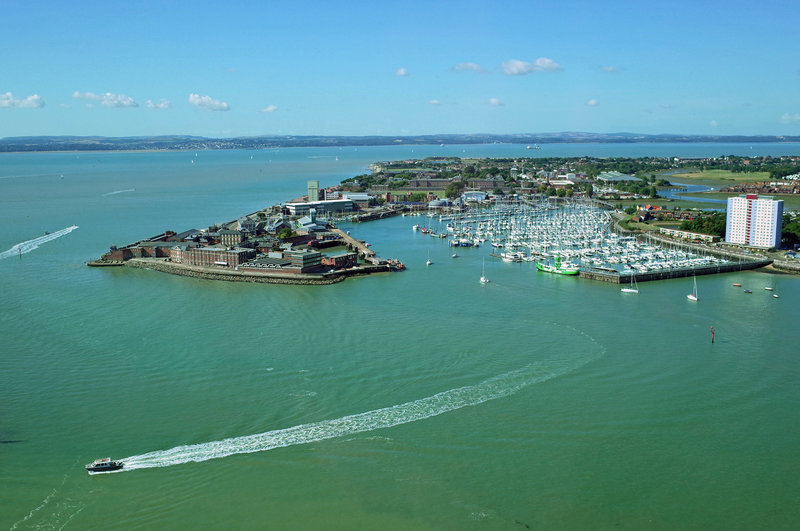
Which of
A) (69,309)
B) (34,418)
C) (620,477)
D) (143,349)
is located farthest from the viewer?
(69,309)

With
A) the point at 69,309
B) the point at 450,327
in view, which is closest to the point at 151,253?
the point at 69,309

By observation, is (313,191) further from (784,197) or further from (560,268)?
(784,197)

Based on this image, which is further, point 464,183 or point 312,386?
point 464,183

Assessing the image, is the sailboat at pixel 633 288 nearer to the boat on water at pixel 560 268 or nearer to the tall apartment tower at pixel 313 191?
the boat on water at pixel 560 268

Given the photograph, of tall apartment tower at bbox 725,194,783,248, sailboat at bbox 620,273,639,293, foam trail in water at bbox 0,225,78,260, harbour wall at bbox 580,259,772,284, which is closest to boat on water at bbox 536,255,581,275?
harbour wall at bbox 580,259,772,284

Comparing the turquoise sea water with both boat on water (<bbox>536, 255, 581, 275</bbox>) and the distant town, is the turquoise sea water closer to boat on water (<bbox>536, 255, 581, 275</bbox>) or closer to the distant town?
boat on water (<bbox>536, 255, 581, 275</bbox>)

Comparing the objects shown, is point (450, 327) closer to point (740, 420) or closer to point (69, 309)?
point (740, 420)

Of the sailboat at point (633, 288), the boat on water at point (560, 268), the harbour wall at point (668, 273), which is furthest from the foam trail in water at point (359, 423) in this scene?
the boat on water at point (560, 268)
